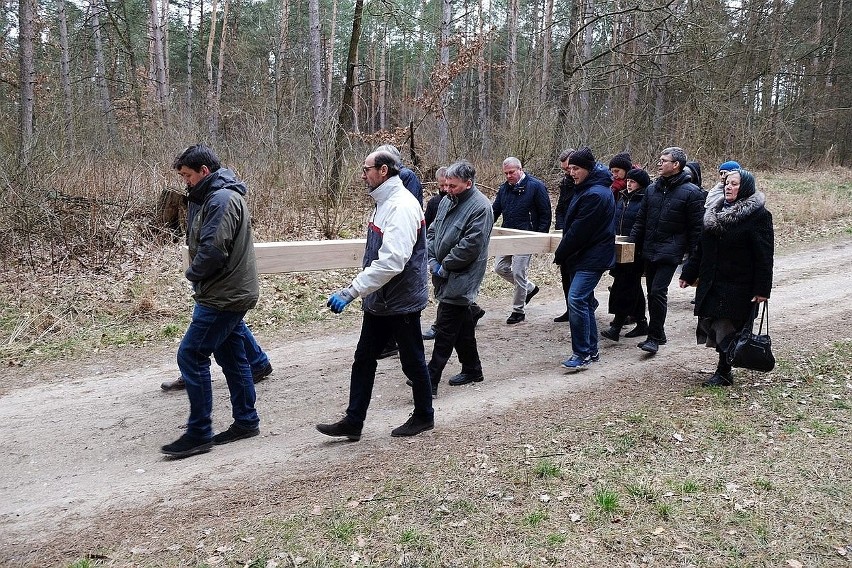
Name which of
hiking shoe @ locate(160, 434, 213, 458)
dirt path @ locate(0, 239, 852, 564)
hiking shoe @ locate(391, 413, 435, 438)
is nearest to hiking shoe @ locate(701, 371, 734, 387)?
dirt path @ locate(0, 239, 852, 564)

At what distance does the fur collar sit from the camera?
5199 mm

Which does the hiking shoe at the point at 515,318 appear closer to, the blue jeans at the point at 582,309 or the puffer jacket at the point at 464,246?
the blue jeans at the point at 582,309

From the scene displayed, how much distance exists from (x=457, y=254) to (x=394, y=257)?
126cm

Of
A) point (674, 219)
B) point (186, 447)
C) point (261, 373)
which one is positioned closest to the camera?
point (186, 447)

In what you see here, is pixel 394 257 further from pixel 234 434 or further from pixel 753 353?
pixel 753 353

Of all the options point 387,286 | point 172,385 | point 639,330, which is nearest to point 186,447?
point 172,385

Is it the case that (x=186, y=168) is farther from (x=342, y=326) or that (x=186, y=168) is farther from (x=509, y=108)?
(x=509, y=108)

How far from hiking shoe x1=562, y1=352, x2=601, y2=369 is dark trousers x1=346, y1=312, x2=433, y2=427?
2.08 metres

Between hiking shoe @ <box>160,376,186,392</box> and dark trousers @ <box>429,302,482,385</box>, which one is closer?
dark trousers @ <box>429,302,482,385</box>

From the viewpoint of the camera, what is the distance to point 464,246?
17.5 ft

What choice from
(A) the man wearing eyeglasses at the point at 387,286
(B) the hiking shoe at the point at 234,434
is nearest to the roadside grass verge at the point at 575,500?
(A) the man wearing eyeglasses at the point at 387,286

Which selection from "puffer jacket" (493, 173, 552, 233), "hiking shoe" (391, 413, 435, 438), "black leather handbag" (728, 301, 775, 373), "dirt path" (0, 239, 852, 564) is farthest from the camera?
"puffer jacket" (493, 173, 552, 233)

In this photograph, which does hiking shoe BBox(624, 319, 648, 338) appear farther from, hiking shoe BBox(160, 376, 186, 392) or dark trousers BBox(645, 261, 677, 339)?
hiking shoe BBox(160, 376, 186, 392)

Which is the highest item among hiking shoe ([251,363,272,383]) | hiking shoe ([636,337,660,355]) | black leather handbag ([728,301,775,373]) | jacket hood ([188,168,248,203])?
jacket hood ([188,168,248,203])
